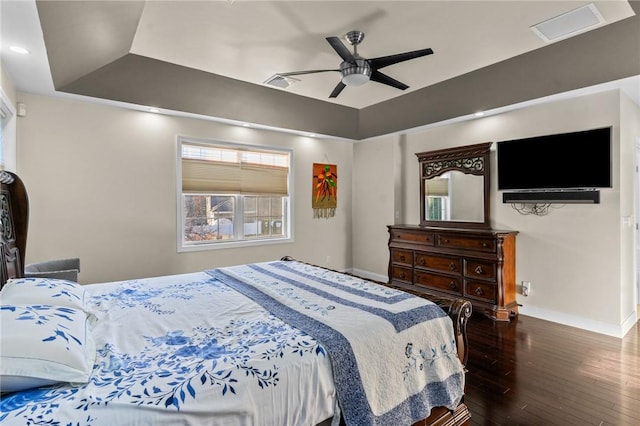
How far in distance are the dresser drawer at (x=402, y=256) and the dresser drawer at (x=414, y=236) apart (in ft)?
0.59

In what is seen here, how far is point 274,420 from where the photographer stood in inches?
48.3

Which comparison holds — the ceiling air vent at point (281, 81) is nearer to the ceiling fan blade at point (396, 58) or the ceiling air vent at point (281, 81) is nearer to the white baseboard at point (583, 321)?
the ceiling fan blade at point (396, 58)

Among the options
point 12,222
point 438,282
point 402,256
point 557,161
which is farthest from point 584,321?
point 12,222

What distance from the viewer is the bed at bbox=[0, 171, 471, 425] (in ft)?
3.55

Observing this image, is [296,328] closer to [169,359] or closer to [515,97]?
[169,359]

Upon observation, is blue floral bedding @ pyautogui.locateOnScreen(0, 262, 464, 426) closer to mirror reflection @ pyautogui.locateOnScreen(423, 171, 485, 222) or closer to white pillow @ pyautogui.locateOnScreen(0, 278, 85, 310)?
white pillow @ pyautogui.locateOnScreen(0, 278, 85, 310)

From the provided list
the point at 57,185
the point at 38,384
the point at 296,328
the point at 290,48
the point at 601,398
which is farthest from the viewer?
the point at 57,185

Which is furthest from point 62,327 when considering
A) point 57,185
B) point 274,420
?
point 57,185

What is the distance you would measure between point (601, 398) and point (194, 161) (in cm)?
468

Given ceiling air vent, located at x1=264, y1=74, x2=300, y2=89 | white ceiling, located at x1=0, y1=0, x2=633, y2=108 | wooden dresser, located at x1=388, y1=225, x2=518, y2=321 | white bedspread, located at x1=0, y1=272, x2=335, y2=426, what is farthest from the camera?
ceiling air vent, located at x1=264, y1=74, x2=300, y2=89

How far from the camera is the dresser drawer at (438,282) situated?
4.21m

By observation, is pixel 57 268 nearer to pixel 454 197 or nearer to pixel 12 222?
pixel 12 222

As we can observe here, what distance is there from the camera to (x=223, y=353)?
4.49 feet

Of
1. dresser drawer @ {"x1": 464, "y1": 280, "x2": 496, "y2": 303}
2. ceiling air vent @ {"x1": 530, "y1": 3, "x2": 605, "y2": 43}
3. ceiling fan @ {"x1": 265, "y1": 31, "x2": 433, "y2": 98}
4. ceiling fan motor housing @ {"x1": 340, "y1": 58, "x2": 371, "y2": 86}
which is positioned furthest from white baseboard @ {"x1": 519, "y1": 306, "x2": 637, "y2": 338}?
ceiling fan motor housing @ {"x1": 340, "y1": 58, "x2": 371, "y2": 86}
